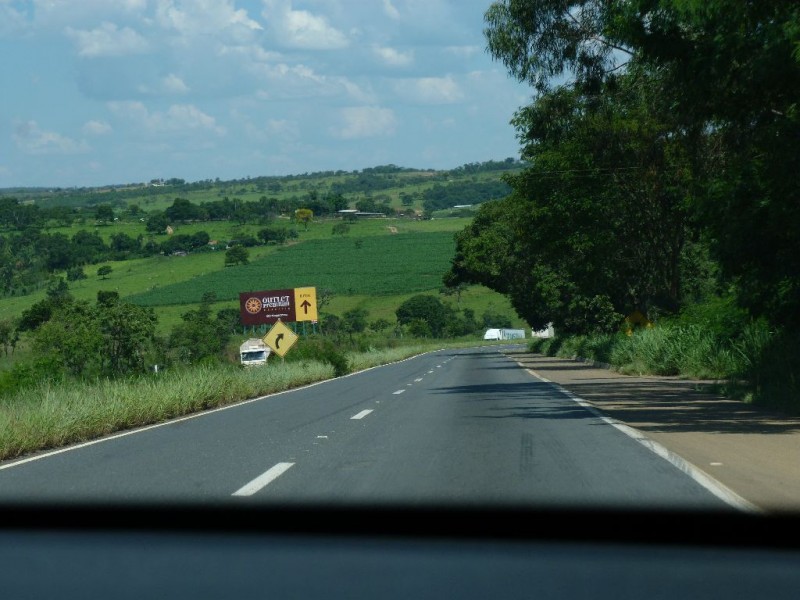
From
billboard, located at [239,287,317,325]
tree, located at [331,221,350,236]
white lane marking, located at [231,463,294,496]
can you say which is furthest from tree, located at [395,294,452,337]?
white lane marking, located at [231,463,294,496]

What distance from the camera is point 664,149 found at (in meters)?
36.2

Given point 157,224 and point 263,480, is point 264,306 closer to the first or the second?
point 157,224

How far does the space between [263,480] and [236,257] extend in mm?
115060

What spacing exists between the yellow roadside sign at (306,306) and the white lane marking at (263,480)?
44.6m

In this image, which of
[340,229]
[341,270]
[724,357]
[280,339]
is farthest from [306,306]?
[340,229]

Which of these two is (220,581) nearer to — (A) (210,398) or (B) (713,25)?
(B) (713,25)

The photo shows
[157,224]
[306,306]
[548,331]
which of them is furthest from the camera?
[157,224]

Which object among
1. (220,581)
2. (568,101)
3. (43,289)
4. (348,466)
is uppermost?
(568,101)

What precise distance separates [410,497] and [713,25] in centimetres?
1070

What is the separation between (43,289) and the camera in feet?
361

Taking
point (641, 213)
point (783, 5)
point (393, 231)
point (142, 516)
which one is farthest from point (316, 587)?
point (393, 231)

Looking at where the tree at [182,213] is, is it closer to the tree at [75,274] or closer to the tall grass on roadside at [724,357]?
the tree at [75,274]

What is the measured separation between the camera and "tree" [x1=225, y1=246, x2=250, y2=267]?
125 metres

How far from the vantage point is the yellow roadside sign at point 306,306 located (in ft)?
190
